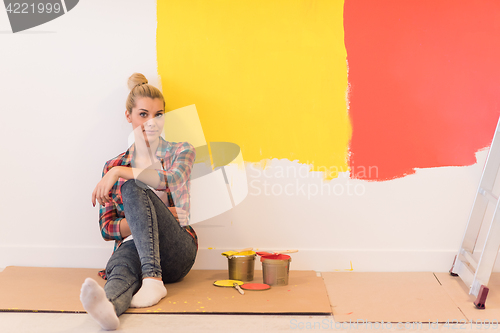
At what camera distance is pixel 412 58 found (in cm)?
208

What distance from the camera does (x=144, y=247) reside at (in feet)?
5.06

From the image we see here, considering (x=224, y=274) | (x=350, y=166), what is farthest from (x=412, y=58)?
(x=224, y=274)

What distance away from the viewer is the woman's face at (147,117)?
1894mm

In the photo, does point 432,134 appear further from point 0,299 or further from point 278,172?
point 0,299

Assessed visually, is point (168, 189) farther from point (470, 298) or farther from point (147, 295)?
point (470, 298)

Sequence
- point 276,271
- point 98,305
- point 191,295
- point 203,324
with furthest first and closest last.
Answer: point 276,271 → point 191,295 → point 203,324 → point 98,305

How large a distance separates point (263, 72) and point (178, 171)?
0.71m

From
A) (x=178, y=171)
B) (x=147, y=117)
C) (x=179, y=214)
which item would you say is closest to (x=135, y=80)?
(x=147, y=117)

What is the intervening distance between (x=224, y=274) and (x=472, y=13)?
1.74 m

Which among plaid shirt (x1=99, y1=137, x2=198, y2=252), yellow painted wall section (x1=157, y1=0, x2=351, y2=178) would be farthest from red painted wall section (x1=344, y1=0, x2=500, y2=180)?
plaid shirt (x1=99, y1=137, x2=198, y2=252)

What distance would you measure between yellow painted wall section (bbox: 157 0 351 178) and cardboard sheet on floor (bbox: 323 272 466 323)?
54 cm

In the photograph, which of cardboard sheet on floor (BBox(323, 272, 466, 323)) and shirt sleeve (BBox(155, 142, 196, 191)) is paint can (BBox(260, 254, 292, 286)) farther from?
shirt sleeve (BBox(155, 142, 196, 191))

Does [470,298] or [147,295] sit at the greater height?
[147,295]

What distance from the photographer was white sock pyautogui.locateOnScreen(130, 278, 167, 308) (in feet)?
4.98
